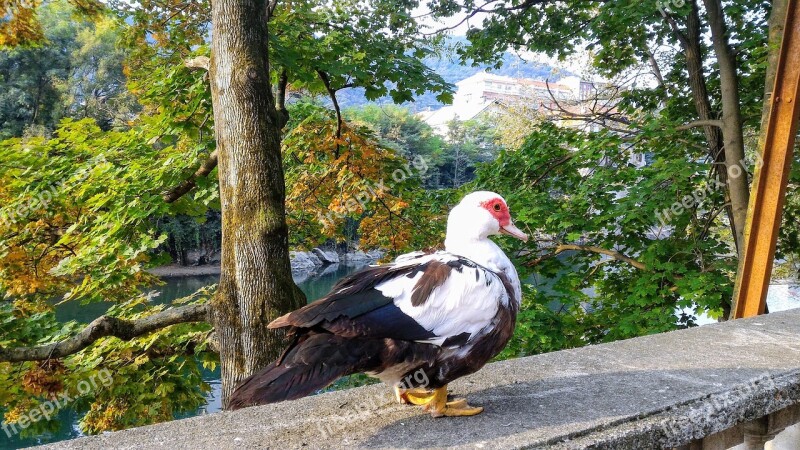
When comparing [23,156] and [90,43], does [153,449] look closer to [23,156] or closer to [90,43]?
[23,156]

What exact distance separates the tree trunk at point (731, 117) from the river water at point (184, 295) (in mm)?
3243

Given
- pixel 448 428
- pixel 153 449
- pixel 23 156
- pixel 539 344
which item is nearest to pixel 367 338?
pixel 448 428

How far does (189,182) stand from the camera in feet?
18.0

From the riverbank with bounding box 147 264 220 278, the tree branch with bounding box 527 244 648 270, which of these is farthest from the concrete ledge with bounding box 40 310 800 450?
the riverbank with bounding box 147 264 220 278

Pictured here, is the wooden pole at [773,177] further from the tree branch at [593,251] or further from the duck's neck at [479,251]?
the tree branch at [593,251]

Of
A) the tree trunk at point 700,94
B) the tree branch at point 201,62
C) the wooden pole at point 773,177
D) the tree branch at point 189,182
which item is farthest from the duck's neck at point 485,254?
the tree trunk at point 700,94

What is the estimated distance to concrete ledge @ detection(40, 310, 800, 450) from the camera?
150 centimetres

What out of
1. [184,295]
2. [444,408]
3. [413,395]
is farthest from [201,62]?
[184,295]

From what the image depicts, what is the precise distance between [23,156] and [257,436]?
5.17 metres

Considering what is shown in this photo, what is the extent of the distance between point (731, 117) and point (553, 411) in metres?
5.32

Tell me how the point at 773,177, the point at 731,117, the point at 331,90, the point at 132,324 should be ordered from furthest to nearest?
1. the point at 331,90
2. the point at 731,117
3. the point at 132,324
4. the point at 773,177

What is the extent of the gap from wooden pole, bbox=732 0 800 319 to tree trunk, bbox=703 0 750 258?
116 inches

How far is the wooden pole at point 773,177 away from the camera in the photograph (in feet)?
8.96

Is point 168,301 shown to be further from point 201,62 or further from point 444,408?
point 444,408
